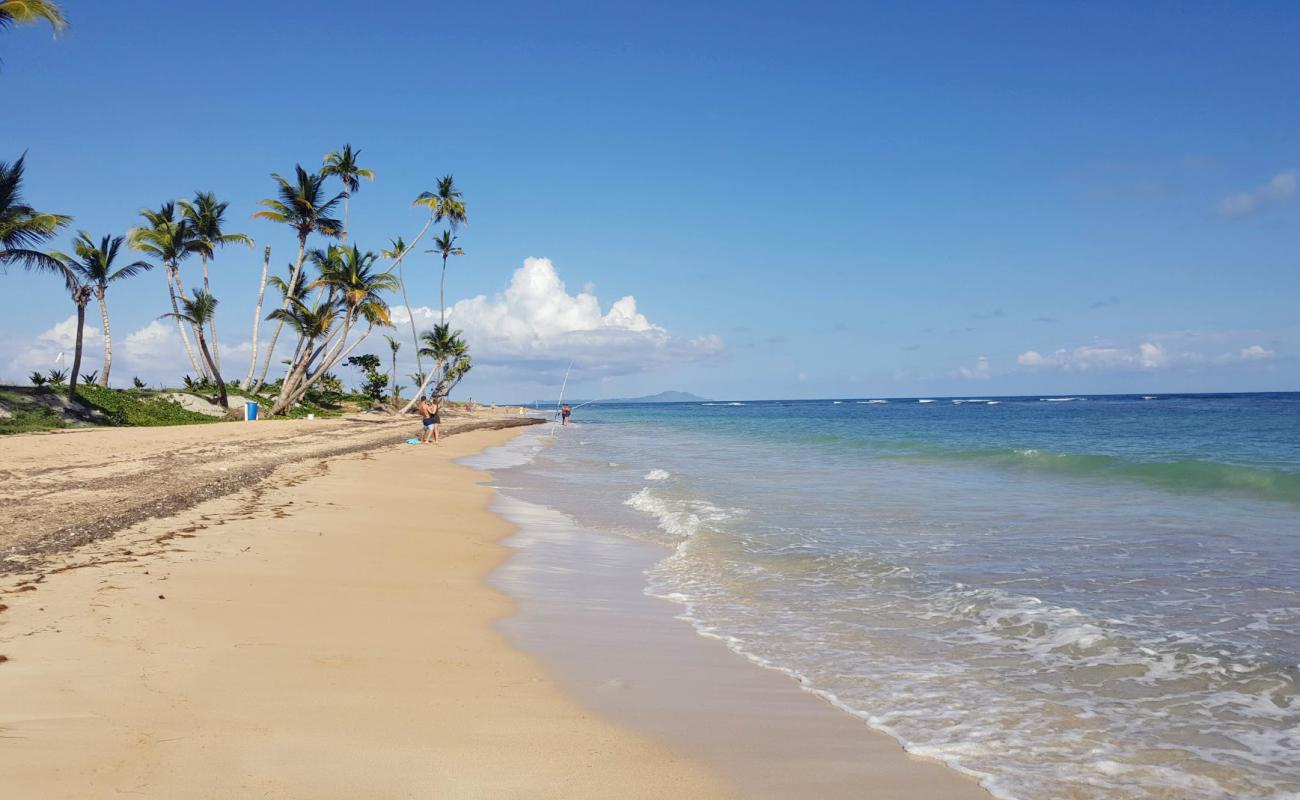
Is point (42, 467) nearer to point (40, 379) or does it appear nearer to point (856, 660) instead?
point (856, 660)

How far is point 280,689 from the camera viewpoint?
3.94m

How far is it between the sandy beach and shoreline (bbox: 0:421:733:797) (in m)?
0.01

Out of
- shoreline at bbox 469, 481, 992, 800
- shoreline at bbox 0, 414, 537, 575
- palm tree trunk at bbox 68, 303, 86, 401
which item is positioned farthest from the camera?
palm tree trunk at bbox 68, 303, 86, 401

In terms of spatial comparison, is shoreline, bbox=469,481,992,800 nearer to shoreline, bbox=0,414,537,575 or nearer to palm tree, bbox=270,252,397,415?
shoreline, bbox=0,414,537,575

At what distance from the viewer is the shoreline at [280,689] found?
3.01 meters

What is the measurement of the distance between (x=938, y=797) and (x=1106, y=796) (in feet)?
2.48

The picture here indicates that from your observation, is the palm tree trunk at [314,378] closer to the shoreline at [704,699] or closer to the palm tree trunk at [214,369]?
the palm tree trunk at [214,369]

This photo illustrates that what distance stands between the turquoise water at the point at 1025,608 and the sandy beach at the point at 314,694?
0.68 m

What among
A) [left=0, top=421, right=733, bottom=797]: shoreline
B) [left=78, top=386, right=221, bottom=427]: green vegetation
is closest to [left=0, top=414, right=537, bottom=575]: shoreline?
[left=0, top=421, right=733, bottom=797]: shoreline

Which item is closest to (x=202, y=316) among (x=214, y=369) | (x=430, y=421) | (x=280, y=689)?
(x=214, y=369)

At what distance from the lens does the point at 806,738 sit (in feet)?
12.8

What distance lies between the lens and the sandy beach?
3.05 m

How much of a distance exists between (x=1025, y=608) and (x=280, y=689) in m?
5.87

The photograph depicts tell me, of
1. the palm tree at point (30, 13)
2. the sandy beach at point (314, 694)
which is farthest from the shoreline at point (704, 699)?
the palm tree at point (30, 13)
